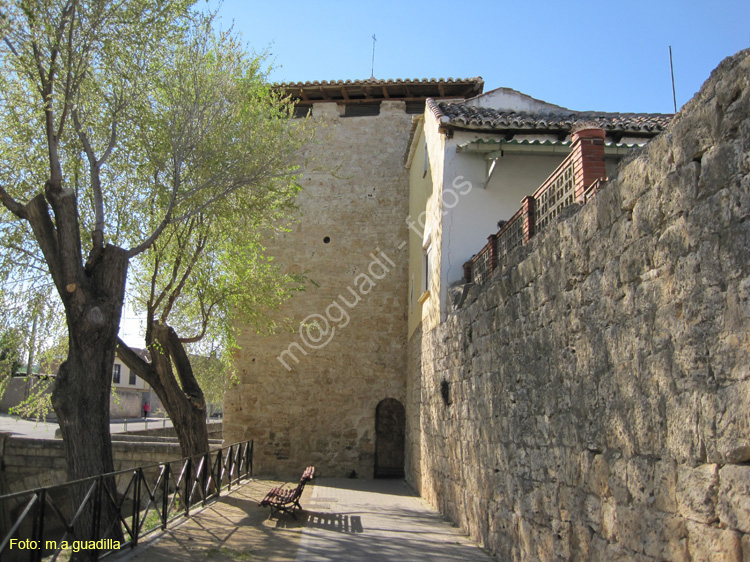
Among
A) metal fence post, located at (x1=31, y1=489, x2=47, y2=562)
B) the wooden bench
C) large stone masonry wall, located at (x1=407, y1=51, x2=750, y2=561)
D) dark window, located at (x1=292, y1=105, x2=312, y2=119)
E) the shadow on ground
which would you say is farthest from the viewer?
dark window, located at (x1=292, y1=105, x2=312, y2=119)

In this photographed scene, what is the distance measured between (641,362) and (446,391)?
19.0 ft

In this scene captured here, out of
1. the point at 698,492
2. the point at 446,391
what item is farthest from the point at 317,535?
the point at 698,492

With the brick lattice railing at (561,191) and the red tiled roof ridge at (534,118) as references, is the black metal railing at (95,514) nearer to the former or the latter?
the brick lattice railing at (561,191)

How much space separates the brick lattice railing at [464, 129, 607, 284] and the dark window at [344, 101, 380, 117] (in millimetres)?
10854

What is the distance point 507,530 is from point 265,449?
10976 millimetres

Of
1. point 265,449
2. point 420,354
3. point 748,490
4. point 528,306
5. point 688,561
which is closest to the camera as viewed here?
point 748,490

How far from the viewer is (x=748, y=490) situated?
2.67 m

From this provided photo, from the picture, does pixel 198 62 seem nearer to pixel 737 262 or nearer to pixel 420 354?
pixel 420 354

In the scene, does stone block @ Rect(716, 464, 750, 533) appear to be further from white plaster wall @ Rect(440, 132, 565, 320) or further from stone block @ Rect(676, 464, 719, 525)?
white plaster wall @ Rect(440, 132, 565, 320)

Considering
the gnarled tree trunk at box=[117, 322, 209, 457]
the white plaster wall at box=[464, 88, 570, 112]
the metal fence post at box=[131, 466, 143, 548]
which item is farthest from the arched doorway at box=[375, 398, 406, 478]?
the metal fence post at box=[131, 466, 143, 548]

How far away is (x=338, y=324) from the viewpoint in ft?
54.7

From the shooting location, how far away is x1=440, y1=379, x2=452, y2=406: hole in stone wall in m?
9.11

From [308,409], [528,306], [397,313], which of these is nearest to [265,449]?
[308,409]

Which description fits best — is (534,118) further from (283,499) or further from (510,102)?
(283,499)
